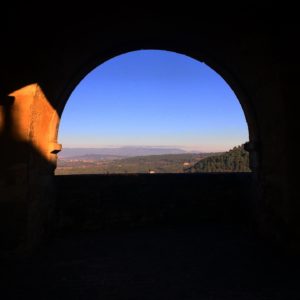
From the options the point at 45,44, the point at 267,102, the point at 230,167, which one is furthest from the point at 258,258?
the point at 230,167

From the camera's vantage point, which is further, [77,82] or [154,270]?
[77,82]

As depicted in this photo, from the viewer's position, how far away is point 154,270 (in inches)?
161

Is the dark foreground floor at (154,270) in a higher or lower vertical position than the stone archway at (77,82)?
lower

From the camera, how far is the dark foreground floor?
3404 mm

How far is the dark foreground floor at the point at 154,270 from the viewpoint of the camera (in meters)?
3.40

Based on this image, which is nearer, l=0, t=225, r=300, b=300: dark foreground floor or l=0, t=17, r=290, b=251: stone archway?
l=0, t=225, r=300, b=300: dark foreground floor

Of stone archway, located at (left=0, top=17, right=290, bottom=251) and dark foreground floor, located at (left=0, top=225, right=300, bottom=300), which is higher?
stone archway, located at (left=0, top=17, right=290, bottom=251)

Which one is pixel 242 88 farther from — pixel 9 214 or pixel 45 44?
pixel 9 214

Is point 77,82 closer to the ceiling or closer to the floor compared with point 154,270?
closer to the ceiling

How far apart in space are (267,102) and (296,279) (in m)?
2.69

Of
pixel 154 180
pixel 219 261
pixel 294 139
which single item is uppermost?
pixel 294 139

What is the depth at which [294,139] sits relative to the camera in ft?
15.6

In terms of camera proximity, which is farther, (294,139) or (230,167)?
(230,167)

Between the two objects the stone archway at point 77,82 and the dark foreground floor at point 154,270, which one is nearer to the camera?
the dark foreground floor at point 154,270
